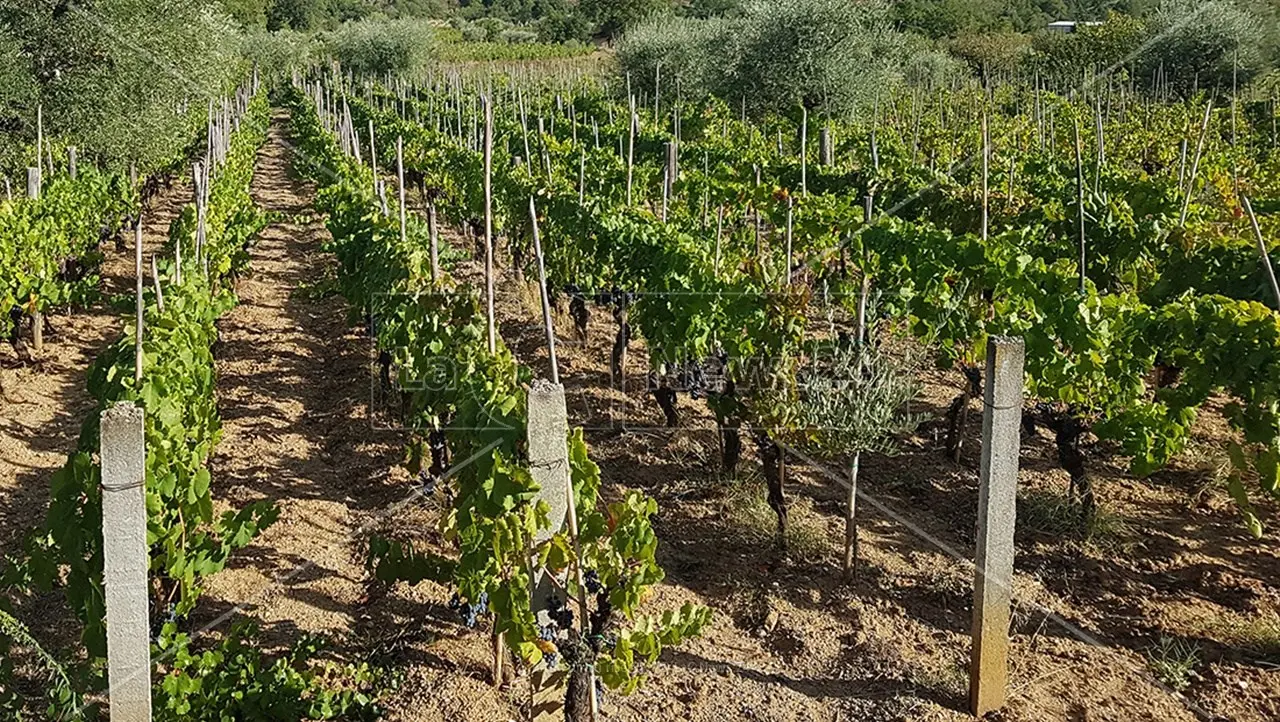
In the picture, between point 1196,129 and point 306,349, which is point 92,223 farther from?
point 1196,129

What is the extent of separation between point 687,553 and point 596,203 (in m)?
4.77

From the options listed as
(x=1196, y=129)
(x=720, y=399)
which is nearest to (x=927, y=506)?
(x=720, y=399)

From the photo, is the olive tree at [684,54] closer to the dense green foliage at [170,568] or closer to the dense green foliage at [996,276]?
the dense green foliage at [996,276]

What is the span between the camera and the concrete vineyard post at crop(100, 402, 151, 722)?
3.12m

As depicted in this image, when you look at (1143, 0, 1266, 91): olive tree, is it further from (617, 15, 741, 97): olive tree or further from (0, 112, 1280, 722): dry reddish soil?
(0, 112, 1280, 722): dry reddish soil

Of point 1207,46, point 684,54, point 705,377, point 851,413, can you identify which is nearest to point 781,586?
point 851,413

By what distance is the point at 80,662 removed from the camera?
4332 mm

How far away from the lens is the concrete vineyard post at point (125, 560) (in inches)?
123

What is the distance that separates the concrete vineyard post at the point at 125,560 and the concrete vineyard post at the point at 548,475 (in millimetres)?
1308

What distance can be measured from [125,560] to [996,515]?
3226 millimetres

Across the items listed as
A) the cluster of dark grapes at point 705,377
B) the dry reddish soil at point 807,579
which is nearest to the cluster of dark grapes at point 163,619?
the dry reddish soil at point 807,579

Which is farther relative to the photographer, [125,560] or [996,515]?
[996,515]

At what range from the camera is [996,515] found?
3.98 metres

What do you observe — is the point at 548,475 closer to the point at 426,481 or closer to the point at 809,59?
the point at 426,481
